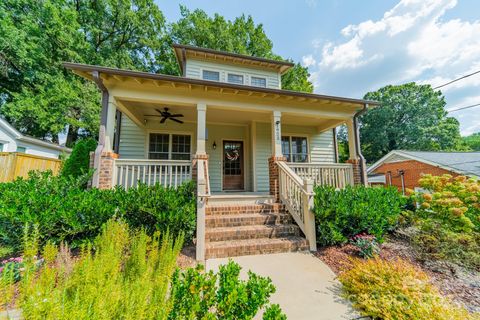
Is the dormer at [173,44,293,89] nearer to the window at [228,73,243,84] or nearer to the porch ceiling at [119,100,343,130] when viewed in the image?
the window at [228,73,243,84]

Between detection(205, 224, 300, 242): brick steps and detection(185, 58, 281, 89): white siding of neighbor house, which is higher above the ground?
detection(185, 58, 281, 89): white siding of neighbor house

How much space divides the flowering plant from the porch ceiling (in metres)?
3.93

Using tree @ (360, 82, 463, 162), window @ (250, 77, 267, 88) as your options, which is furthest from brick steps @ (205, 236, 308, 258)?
tree @ (360, 82, 463, 162)

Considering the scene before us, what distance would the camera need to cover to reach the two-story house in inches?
165

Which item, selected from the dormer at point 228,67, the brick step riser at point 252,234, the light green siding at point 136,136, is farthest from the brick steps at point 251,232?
the dormer at point 228,67

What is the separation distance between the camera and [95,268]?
5.21ft

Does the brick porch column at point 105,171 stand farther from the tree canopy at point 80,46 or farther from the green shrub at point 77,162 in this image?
the tree canopy at point 80,46

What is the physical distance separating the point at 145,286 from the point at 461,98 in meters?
23.5

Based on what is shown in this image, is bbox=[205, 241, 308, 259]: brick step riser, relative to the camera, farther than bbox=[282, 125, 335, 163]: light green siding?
No

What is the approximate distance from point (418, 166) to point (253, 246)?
1583 cm

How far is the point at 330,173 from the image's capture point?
6.07m

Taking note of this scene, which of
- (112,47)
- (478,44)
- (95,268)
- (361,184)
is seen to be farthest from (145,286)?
(112,47)

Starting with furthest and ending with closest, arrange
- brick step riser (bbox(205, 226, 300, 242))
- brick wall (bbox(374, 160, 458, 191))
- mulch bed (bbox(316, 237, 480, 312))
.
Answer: brick wall (bbox(374, 160, 458, 191)), brick step riser (bbox(205, 226, 300, 242)), mulch bed (bbox(316, 237, 480, 312))

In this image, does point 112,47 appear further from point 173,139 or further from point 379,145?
point 379,145
